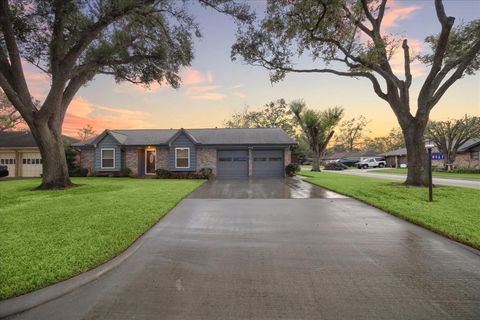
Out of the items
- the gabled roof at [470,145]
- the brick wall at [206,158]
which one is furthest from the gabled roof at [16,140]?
the gabled roof at [470,145]

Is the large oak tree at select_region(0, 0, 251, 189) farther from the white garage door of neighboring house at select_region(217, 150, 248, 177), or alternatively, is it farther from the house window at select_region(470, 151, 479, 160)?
the house window at select_region(470, 151, 479, 160)

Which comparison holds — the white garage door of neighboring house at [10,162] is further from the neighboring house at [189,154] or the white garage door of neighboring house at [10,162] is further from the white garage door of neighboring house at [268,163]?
the white garage door of neighboring house at [268,163]

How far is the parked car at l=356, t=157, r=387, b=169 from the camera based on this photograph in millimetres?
45500

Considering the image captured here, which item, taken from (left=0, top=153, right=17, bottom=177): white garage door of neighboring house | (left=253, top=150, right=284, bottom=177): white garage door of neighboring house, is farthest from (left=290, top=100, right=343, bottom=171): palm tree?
(left=0, top=153, right=17, bottom=177): white garage door of neighboring house

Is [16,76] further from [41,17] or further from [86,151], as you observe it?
[86,151]

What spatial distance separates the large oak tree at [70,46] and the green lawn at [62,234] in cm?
572

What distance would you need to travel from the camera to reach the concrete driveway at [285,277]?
280cm

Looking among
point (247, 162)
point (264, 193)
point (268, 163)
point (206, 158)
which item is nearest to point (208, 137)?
point (206, 158)

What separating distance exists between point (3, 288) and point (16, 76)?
46.0ft

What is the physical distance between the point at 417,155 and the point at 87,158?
79.0 feet

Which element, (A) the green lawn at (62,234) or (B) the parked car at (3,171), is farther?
(B) the parked car at (3,171)

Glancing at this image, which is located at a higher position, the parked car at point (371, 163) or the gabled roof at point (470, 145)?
the gabled roof at point (470, 145)

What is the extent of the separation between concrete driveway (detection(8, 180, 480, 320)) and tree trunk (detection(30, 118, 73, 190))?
35.3 feet

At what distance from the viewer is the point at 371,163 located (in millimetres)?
46188
